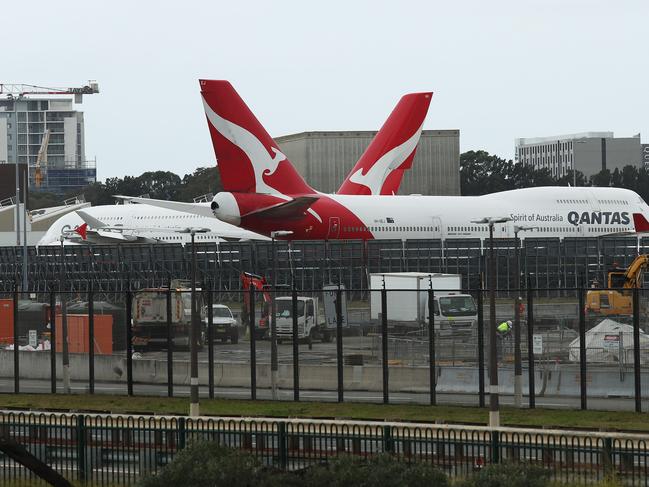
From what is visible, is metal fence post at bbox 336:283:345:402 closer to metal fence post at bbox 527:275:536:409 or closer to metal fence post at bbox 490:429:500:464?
metal fence post at bbox 527:275:536:409

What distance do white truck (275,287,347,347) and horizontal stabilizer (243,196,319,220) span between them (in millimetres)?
30546

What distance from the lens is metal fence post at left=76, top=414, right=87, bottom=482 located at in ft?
76.4

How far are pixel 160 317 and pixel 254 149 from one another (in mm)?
31798

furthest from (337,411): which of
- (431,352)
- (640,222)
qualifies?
(640,222)

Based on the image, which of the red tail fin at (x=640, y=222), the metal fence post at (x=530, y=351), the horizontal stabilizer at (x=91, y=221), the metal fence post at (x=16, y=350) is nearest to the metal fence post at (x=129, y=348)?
the metal fence post at (x=16, y=350)

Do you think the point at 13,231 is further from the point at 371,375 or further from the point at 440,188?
the point at 371,375

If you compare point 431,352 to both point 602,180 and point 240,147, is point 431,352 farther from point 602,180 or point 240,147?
point 602,180

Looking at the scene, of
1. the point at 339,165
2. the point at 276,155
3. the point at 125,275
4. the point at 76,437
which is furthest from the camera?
the point at 339,165

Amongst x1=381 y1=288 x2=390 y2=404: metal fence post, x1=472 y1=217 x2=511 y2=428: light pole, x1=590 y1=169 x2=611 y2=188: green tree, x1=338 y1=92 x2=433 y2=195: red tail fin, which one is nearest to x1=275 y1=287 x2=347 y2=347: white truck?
x1=381 y1=288 x2=390 y2=404: metal fence post

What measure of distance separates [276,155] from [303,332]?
3408 cm

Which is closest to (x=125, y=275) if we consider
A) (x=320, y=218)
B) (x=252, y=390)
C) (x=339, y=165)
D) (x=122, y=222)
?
(x=122, y=222)

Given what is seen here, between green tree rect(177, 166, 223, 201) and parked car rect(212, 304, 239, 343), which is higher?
green tree rect(177, 166, 223, 201)

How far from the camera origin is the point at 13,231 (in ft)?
423

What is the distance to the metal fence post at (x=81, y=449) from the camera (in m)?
23.3
